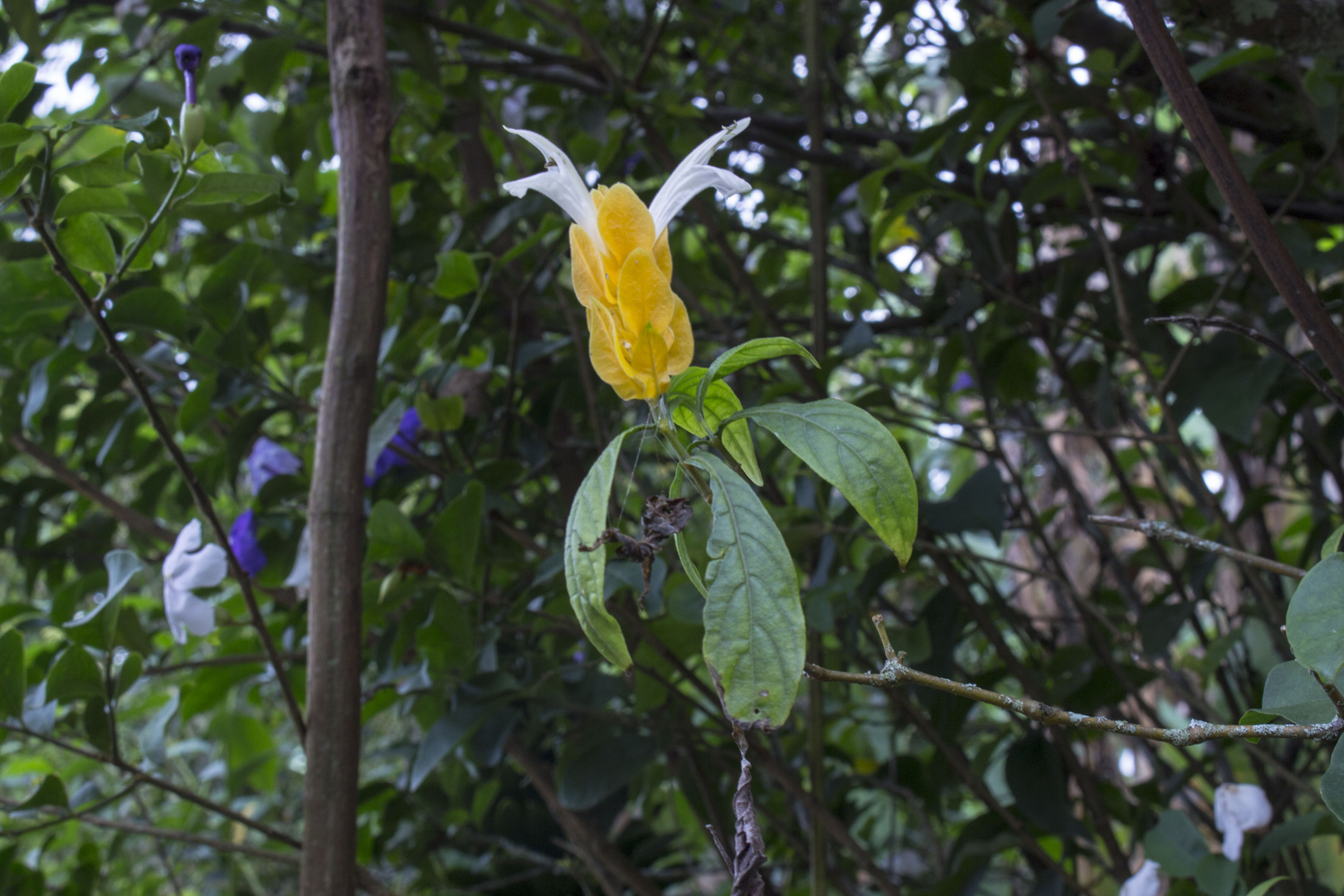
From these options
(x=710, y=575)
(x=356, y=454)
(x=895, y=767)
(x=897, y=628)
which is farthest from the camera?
(x=895, y=767)

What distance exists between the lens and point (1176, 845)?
2.30 feet

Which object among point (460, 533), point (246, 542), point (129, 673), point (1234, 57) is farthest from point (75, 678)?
point (1234, 57)

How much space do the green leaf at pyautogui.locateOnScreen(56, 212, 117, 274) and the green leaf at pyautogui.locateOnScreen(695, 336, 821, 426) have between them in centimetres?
45

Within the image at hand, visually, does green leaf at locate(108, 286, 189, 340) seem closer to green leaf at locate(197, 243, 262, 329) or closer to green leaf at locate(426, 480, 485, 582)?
green leaf at locate(197, 243, 262, 329)

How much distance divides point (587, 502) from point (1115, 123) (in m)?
0.82

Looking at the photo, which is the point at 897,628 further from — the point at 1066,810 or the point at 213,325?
the point at 213,325

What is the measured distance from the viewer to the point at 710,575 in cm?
34

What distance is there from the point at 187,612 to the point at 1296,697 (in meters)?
0.71

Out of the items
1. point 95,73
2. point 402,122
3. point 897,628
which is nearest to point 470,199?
point 402,122

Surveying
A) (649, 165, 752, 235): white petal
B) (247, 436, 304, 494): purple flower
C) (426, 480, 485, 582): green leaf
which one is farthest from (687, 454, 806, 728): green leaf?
(247, 436, 304, 494): purple flower

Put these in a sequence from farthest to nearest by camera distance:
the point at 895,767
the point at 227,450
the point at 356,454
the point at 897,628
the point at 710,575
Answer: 1. the point at 895,767
2. the point at 897,628
3. the point at 227,450
4. the point at 356,454
5. the point at 710,575

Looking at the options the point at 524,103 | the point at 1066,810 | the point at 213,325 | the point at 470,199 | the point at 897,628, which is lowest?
the point at 1066,810

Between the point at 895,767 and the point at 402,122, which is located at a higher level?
the point at 402,122

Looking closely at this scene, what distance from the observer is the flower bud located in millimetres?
540
